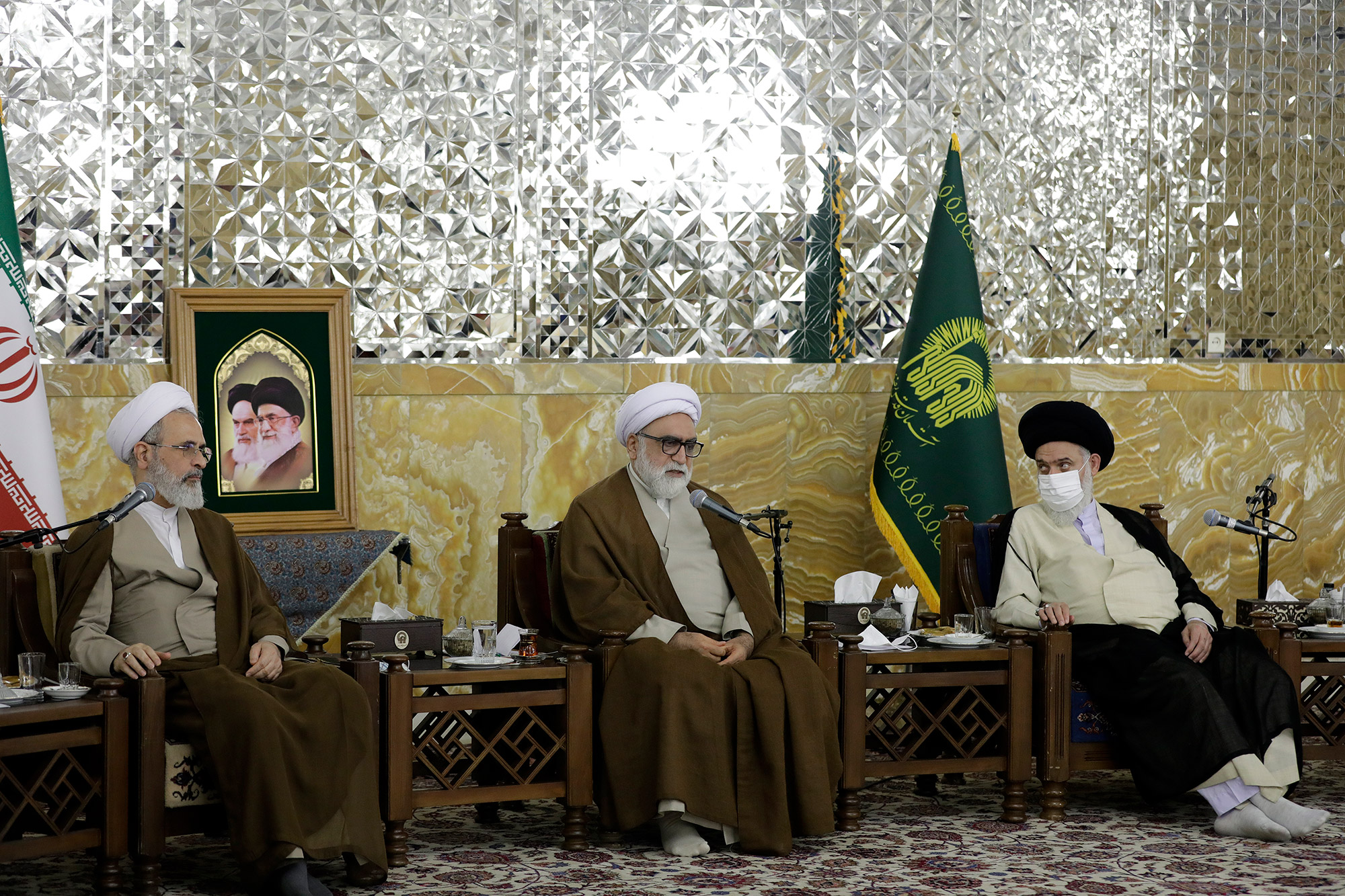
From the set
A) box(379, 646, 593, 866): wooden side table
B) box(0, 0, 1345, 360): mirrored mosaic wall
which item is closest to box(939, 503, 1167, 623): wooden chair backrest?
box(379, 646, 593, 866): wooden side table

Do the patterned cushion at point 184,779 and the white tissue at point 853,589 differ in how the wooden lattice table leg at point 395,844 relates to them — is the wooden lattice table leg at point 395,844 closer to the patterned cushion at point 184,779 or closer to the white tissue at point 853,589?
the patterned cushion at point 184,779

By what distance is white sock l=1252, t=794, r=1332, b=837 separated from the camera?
4.52m

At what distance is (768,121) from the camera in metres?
6.77

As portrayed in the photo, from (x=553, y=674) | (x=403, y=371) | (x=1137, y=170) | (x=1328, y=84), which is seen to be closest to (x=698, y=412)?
(x=553, y=674)

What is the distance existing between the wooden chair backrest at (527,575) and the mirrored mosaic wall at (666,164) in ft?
5.18

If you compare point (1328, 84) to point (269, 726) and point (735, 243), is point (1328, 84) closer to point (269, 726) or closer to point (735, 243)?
point (735, 243)

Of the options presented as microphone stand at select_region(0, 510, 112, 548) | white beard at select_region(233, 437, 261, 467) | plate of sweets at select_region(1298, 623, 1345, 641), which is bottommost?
Result: plate of sweets at select_region(1298, 623, 1345, 641)

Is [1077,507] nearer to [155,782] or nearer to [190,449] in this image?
[190,449]

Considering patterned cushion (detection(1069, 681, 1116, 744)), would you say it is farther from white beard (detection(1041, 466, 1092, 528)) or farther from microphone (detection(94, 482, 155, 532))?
microphone (detection(94, 482, 155, 532))

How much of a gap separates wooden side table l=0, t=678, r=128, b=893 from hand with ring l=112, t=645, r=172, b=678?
2.8 inches

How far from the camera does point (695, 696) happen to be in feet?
14.4

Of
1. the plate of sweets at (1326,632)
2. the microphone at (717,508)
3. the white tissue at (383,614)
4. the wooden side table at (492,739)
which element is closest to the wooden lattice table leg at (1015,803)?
the microphone at (717,508)

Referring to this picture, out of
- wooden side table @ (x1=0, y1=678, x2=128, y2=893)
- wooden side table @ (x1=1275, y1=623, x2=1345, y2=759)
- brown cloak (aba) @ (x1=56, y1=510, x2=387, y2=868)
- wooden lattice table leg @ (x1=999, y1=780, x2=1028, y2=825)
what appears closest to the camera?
wooden side table @ (x1=0, y1=678, x2=128, y2=893)

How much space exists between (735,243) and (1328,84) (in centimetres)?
318
